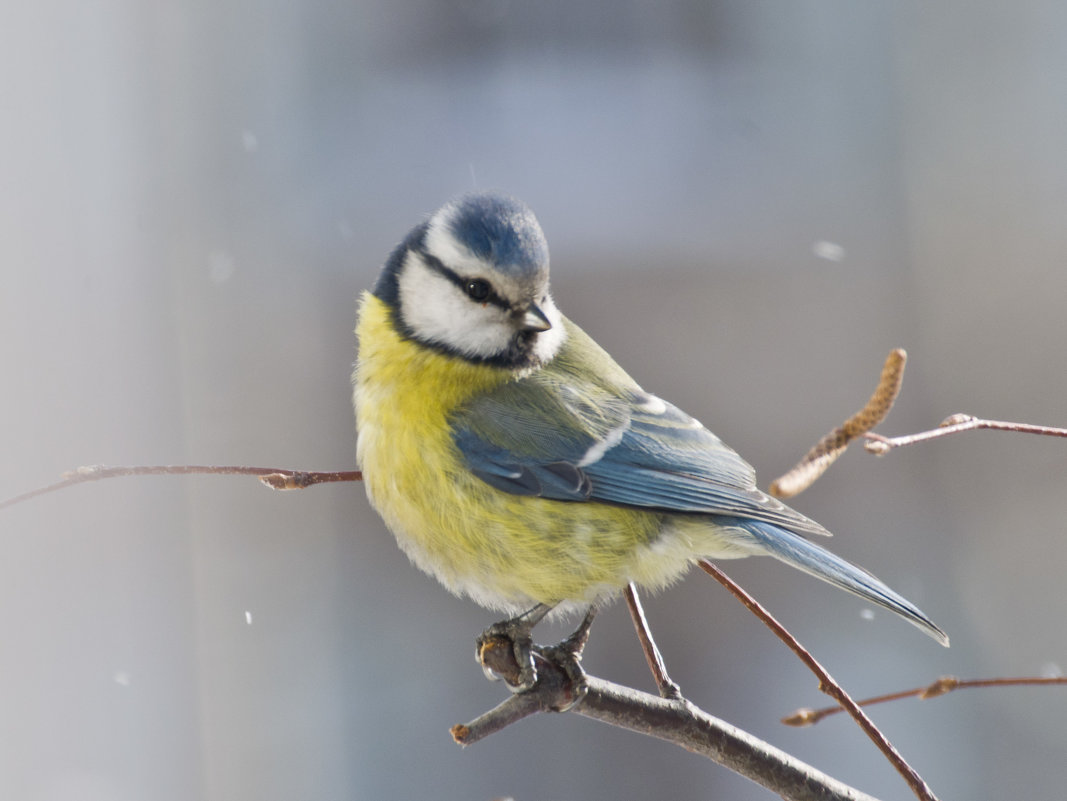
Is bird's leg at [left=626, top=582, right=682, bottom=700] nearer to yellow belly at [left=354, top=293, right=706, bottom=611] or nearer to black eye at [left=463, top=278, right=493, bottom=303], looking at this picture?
yellow belly at [left=354, top=293, right=706, bottom=611]

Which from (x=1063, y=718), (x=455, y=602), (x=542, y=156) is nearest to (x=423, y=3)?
(x=542, y=156)

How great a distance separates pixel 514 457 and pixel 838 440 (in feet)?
1.72

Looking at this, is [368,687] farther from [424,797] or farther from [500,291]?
[500,291]

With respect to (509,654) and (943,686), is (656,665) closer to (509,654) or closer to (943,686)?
(509,654)

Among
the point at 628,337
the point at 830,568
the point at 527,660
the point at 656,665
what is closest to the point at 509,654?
the point at 527,660

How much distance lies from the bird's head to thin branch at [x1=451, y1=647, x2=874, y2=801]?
1.10 feet

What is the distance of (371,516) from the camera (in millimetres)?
2463

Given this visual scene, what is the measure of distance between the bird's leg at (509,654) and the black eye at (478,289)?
1.04 ft

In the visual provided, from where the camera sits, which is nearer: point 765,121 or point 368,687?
point 368,687

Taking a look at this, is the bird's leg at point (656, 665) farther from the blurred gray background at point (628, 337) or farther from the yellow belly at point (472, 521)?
the blurred gray background at point (628, 337)

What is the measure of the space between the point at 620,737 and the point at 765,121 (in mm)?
1768

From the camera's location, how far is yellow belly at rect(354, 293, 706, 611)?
1.00 metres

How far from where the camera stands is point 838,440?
1.78ft

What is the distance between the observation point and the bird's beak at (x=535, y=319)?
3.29 ft
